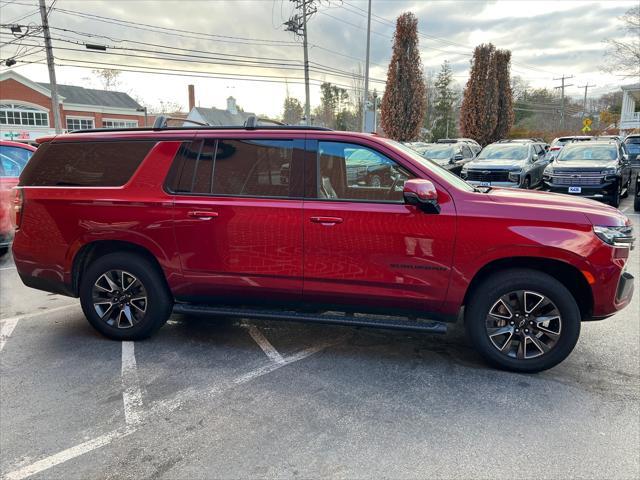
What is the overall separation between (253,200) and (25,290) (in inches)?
164

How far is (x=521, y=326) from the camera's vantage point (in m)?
3.51

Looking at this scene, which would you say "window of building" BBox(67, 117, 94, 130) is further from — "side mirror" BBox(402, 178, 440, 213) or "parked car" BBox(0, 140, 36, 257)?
"side mirror" BBox(402, 178, 440, 213)

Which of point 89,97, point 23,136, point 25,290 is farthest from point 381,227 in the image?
point 89,97

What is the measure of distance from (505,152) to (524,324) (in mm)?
11651

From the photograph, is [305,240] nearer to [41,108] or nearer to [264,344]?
[264,344]

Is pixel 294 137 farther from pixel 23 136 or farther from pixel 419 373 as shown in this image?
pixel 23 136

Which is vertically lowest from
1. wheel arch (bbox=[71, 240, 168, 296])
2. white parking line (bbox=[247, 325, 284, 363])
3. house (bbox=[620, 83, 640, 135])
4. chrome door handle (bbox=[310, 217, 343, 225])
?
white parking line (bbox=[247, 325, 284, 363])

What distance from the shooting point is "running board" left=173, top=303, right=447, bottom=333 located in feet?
11.7

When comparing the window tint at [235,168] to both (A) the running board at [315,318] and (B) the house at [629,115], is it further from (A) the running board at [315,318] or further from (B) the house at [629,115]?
(B) the house at [629,115]

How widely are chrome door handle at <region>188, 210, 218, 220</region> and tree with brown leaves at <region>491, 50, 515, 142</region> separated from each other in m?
31.6

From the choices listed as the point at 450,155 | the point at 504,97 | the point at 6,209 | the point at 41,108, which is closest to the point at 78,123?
the point at 41,108

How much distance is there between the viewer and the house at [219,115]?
5650 centimetres

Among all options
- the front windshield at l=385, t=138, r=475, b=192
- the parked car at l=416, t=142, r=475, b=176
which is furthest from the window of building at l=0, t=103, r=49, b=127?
the front windshield at l=385, t=138, r=475, b=192

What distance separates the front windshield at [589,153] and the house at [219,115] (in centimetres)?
4516
